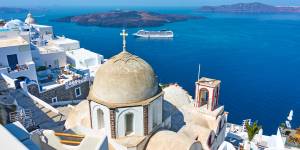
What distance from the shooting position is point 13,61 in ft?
91.2

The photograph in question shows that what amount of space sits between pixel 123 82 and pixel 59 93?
1586cm

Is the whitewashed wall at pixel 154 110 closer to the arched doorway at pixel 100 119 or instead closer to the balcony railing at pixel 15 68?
the arched doorway at pixel 100 119

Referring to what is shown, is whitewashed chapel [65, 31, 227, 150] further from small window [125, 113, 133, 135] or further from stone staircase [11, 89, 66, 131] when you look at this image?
stone staircase [11, 89, 66, 131]

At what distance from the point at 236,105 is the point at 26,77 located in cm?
3484

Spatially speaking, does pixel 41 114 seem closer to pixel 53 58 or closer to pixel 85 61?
pixel 53 58

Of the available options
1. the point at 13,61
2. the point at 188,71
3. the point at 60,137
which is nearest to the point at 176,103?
the point at 60,137

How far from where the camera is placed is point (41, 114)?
68.7 feet

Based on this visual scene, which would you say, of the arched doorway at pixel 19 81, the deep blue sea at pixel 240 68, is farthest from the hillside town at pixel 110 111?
the deep blue sea at pixel 240 68

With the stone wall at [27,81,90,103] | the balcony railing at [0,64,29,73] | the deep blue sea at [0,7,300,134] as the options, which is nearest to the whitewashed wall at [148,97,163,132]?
the stone wall at [27,81,90,103]

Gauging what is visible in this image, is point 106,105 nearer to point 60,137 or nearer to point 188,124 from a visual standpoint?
point 60,137

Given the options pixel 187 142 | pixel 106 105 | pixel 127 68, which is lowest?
pixel 187 142

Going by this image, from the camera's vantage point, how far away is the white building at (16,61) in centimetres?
2683

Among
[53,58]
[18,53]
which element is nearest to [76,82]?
[18,53]

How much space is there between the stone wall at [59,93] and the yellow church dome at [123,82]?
43.5 feet
